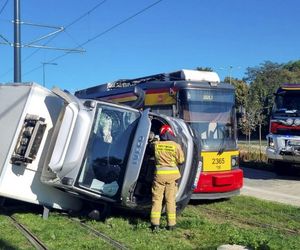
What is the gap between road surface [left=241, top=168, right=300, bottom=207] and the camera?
1340cm

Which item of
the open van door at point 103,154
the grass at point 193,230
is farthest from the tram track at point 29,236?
the open van door at point 103,154

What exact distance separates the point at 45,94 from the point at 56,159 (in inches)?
58.4

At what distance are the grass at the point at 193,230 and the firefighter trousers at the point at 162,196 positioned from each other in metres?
0.22

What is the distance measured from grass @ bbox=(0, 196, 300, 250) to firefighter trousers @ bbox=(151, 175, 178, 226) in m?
0.22

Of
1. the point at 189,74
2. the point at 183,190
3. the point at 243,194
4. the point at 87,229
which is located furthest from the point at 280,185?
the point at 87,229

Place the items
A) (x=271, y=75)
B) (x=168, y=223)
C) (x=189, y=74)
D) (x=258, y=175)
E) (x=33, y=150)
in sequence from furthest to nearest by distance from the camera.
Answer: (x=271, y=75)
(x=258, y=175)
(x=189, y=74)
(x=33, y=150)
(x=168, y=223)

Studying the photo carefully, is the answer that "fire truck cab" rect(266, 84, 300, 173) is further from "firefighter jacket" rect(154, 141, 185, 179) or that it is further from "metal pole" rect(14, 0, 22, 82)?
"firefighter jacket" rect(154, 141, 185, 179)

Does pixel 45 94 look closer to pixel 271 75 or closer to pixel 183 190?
pixel 183 190

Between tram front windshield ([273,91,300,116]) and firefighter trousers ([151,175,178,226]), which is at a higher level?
tram front windshield ([273,91,300,116])

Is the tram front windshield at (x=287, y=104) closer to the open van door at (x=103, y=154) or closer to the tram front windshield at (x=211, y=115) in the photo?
the tram front windshield at (x=211, y=115)

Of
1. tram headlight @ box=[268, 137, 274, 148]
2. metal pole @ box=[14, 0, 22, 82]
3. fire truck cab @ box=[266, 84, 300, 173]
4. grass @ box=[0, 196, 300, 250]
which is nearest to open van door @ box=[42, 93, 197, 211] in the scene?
grass @ box=[0, 196, 300, 250]

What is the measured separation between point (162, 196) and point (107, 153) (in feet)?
4.04

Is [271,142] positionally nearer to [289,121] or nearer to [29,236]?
[289,121]

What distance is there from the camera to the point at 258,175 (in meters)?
18.6
